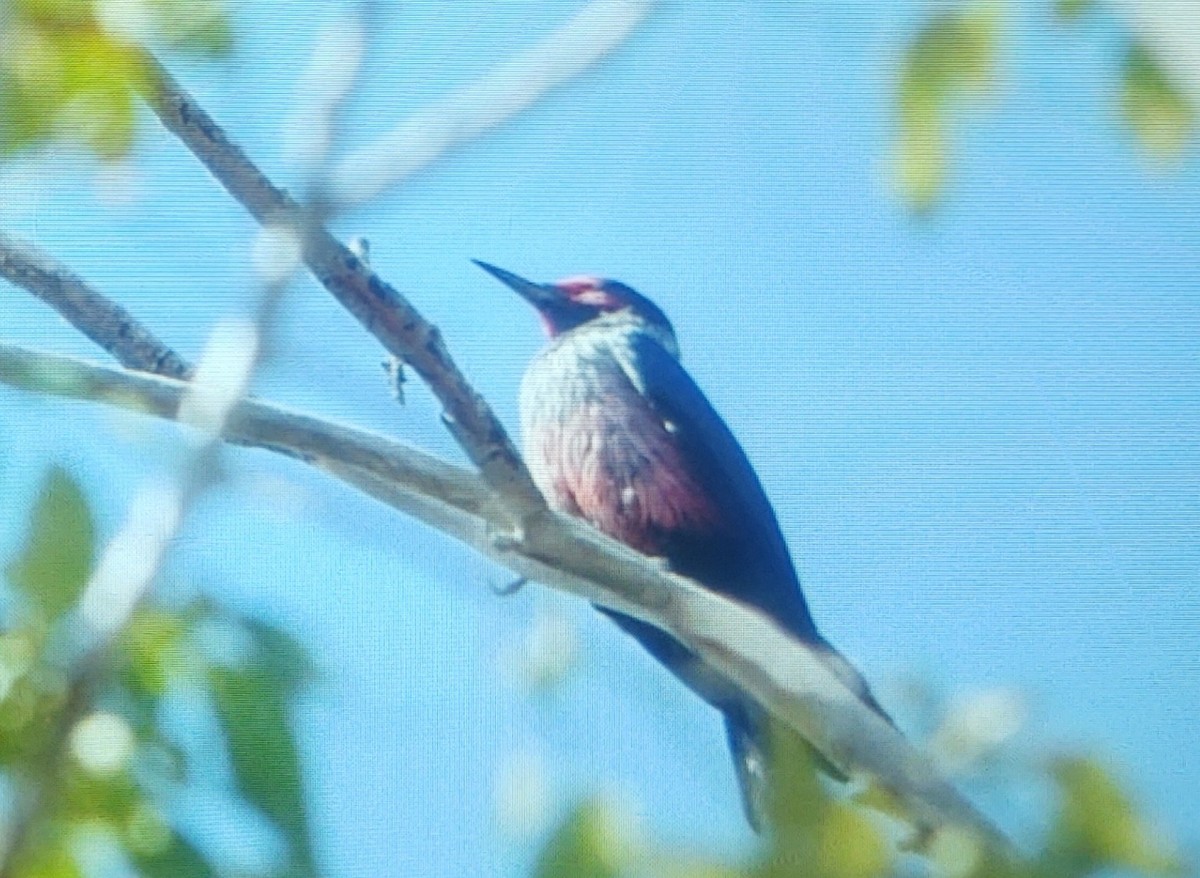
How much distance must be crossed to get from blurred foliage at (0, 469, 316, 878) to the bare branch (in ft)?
1.18

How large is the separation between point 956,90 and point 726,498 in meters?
1.02

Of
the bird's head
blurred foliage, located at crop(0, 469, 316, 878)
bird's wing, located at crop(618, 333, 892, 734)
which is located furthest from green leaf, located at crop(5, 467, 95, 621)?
the bird's head

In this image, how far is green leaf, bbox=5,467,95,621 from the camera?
0.39 m

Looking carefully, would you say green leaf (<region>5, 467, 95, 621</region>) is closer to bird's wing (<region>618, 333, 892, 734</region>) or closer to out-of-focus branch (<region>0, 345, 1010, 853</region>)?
out-of-focus branch (<region>0, 345, 1010, 853</region>)

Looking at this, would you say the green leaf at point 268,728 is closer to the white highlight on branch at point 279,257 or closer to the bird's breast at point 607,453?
the white highlight on branch at point 279,257

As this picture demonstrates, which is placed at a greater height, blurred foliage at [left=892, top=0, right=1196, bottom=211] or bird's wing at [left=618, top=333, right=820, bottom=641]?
bird's wing at [left=618, top=333, right=820, bottom=641]

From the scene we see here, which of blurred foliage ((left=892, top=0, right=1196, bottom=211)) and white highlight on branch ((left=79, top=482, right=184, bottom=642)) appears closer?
white highlight on branch ((left=79, top=482, right=184, bottom=642))

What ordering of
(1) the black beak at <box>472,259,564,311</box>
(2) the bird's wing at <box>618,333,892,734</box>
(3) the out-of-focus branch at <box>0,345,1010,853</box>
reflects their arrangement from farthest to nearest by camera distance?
(1) the black beak at <box>472,259,564,311</box>
(2) the bird's wing at <box>618,333,892,734</box>
(3) the out-of-focus branch at <box>0,345,1010,853</box>

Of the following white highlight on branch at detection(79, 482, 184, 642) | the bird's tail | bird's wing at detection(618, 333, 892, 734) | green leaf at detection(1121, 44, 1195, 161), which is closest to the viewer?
white highlight on branch at detection(79, 482, 184, 642)

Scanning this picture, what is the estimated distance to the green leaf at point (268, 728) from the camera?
0.39 metres

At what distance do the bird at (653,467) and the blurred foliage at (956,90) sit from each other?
82 cm

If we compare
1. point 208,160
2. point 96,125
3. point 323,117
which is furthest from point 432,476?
point 323,117

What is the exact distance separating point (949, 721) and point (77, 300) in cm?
55

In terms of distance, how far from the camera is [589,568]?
1024 mm
